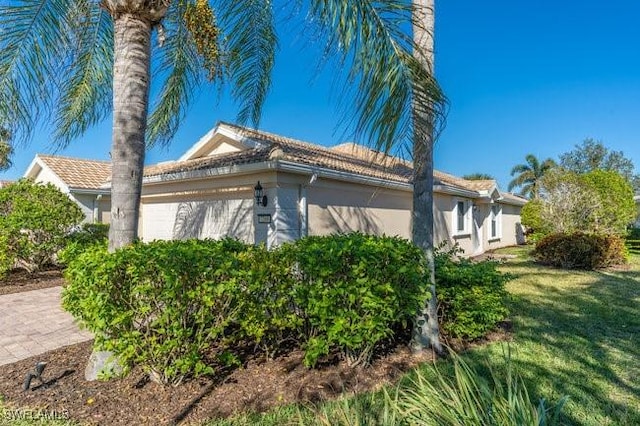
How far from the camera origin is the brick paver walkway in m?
6.37

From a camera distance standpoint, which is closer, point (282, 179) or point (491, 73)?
point (282, 179)

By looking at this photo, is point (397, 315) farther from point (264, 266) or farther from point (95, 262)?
point (95, 262)

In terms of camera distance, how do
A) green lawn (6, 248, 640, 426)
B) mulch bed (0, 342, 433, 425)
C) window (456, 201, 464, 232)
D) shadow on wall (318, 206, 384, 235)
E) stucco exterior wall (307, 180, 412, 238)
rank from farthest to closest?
1. window (456, 201, 464, 232)
2. shadow on wall (318, 206, 384, 235)
3. stucco exterior wall (307, 180, 412, 238)
4. mulch bed (0, 342, 433, 425)
5. green lawn (6, 248, 640, 426)

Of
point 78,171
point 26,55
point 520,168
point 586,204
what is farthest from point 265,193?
point 520,168

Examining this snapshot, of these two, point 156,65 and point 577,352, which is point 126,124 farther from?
point 577,352

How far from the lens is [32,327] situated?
7.63 m

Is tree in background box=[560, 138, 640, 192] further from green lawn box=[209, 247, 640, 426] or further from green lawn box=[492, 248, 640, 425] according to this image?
green lawn box=[209, 247, 640, 426]

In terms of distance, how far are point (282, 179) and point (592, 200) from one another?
52.6ft

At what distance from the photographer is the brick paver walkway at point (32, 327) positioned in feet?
20.9

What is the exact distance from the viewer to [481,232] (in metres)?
22.0

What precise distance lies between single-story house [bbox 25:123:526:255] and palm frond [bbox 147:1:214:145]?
1.74 m

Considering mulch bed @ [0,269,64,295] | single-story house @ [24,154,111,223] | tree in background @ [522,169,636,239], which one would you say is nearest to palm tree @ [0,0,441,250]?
mulch bed @ [0,269,64,295]

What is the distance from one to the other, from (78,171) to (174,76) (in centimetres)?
1452

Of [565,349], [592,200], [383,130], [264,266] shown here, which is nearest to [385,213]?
[565,349]
